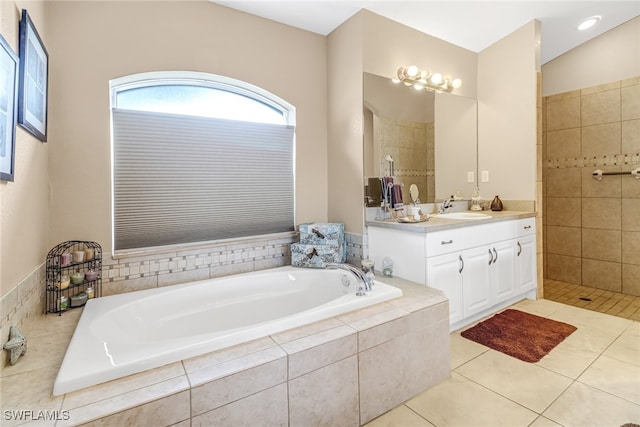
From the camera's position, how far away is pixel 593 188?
330cm

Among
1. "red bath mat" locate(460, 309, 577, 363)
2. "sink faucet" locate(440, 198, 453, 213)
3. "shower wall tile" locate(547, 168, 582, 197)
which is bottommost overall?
"red bath mat" locate(460, 309, 577, 363)

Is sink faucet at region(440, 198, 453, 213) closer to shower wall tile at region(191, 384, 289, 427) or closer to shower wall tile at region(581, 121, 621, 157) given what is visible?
shower wall tile at region(581, 121, 621, 157)

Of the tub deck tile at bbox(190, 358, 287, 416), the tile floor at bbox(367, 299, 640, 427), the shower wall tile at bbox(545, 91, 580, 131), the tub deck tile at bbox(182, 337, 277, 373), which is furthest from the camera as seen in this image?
the shower wall tile at bbox(545, 91, 580, 131)

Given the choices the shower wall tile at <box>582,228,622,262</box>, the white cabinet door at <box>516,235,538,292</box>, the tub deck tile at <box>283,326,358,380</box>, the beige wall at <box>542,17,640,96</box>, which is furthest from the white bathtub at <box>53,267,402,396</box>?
the beige wall at <box>542,17,640,96</box>

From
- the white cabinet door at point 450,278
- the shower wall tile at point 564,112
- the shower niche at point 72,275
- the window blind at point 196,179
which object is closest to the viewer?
the shower niche at point 72,275

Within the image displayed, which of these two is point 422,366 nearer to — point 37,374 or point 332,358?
point 332,358

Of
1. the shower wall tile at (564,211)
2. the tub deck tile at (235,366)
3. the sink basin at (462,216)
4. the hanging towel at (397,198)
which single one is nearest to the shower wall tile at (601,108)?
the shower wall tile at (564,211)

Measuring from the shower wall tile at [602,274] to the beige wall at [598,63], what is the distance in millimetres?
1898

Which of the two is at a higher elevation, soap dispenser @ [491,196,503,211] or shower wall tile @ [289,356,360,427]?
soap dispenser @ [491,196,503,211]

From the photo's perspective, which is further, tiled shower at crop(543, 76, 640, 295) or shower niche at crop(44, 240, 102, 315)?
tiled shower at crop(543, 76, 640, 295)

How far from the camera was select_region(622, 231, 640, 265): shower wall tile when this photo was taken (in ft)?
10.1

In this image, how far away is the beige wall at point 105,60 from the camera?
6.06 ft

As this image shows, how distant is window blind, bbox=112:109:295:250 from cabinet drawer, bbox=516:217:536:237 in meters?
2.05

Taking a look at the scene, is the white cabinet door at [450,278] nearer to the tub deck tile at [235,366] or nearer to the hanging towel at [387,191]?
the hanging towel at [387,191]
